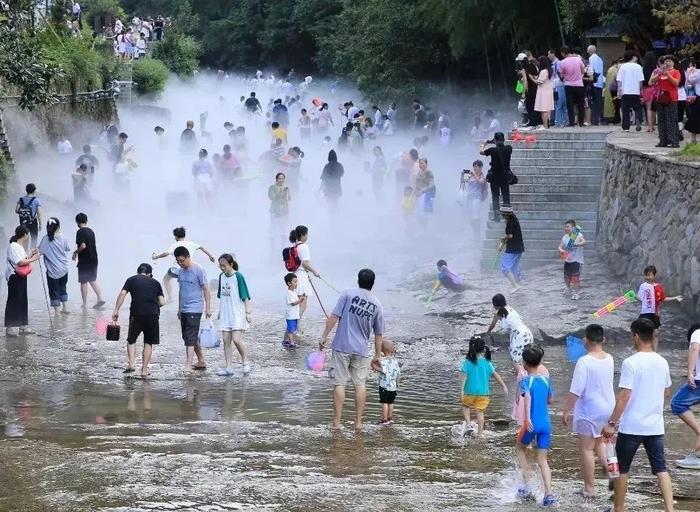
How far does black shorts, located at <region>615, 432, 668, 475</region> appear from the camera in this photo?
9.34 meters

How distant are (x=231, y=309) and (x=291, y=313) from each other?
78.7 inches

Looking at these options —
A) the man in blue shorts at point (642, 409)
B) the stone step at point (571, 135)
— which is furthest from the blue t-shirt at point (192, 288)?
the stone step at point (571, 135)

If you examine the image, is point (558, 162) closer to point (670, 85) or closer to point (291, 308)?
point (670, 85)

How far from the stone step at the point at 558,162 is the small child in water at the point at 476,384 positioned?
11828 millimetres

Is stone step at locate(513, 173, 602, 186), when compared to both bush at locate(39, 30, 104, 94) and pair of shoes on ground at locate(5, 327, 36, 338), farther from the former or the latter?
bush at locate(39, 30, 104, 94)

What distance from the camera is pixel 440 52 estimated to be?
147 ft

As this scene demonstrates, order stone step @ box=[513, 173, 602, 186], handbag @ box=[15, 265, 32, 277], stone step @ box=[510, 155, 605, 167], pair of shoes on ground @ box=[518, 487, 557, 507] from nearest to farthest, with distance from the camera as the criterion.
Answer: pair of shoes on ground @ box=[518, 487, 557, 507] → handbag @ box=[15, 265, 32, 277] → stone step @ box=[513, 173, 602, 186] → stone step @ box=[510, 155, 605, 167]

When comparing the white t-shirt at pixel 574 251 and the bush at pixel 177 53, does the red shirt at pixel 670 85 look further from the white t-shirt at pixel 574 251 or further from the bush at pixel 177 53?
the bush at pixel 177 53

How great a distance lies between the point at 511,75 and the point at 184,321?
28667 mm

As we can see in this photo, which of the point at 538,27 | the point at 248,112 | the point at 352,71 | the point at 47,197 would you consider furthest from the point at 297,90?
the point at 47,197

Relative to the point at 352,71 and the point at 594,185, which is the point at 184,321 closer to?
the point at 594,185

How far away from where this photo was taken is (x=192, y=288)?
51.3ft

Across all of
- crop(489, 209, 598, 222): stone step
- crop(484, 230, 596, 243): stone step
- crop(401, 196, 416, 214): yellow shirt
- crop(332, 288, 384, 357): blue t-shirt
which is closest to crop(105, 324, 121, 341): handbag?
crop(332, 288, 384, 357): blue t-shirt

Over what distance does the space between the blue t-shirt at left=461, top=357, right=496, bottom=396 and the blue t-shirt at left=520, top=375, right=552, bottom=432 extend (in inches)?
84.2
